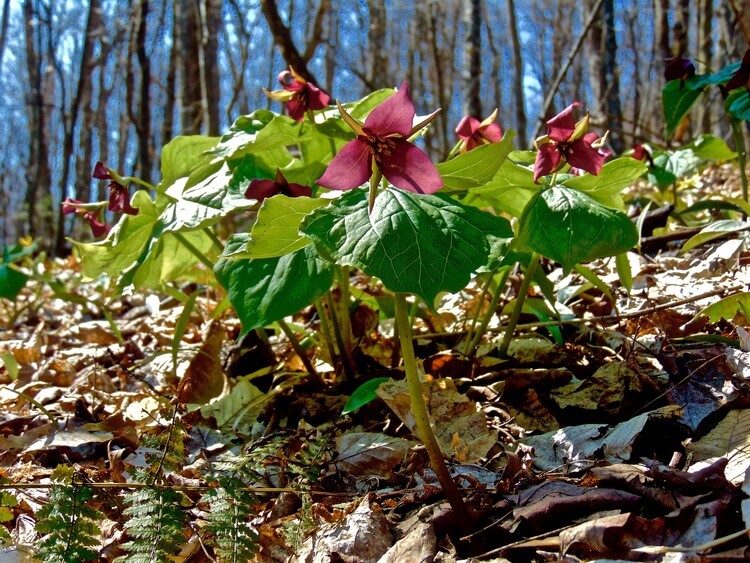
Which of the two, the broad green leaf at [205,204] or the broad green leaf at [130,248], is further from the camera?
the broad green leaf at [130,248]

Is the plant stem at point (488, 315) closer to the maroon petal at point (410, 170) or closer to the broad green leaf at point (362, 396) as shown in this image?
the broad green leaf at point (362, 396)

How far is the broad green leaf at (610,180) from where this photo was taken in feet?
4.68

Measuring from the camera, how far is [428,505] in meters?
1.27

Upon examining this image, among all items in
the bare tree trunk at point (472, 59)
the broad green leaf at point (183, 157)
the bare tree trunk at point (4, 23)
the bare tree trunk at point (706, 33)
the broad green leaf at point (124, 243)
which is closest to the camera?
the broad green leaf at point (124, 243)

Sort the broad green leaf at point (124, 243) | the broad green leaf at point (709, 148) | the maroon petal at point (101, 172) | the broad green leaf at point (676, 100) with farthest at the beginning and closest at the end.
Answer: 1. the broad green leaf at point (709, 148)
2. the broad green leaf at point (676, 100)
3. the broad green leaf at point (124, 243)
4. the maroon petal at point (101, 172)

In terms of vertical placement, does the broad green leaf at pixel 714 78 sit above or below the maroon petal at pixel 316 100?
above

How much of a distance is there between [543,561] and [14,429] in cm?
166

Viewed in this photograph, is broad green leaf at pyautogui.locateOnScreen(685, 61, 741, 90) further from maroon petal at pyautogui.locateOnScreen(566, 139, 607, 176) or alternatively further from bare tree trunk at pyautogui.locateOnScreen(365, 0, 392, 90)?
bare tree trunk at pyautogui.locateOnScreen(365, 0, 392, 90)

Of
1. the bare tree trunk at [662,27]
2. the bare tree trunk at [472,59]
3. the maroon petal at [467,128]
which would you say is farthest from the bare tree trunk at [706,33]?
the maroon petal at [467,128]

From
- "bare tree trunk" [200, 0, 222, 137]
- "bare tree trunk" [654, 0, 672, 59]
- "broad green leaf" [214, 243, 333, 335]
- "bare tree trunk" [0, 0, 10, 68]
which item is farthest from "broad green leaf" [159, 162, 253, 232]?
"bare tree trunk" [0, 0, 10, 68]

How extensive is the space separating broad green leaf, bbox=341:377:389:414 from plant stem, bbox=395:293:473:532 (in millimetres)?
318

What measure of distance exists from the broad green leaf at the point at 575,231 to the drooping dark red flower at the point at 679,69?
154 cm

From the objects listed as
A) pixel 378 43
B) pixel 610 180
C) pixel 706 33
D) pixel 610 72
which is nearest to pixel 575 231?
pixel 610 180

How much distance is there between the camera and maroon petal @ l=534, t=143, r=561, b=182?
1.30 m
